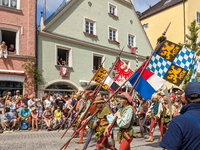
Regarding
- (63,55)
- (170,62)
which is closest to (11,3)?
(63,55)

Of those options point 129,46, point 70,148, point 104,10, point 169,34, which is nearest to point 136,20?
point 129,46

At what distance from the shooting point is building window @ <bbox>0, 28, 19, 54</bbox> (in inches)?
545

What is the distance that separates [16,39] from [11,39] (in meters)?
0.41

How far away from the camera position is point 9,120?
10.2 meters

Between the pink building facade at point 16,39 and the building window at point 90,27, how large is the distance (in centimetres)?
500

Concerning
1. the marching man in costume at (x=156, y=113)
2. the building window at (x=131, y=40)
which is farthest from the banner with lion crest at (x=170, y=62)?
the building window at (x=131, y=40)

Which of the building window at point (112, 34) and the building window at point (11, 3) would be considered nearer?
the building window at point (11, 3)

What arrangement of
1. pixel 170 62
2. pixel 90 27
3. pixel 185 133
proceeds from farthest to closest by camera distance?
1. pixel 90 27
2. pixel 170 62
3. pixel 185 133

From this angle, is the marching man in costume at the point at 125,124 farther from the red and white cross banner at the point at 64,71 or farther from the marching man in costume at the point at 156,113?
the red and white cross banner at the point at 64,71

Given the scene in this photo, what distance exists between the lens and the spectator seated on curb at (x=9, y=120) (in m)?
10.1

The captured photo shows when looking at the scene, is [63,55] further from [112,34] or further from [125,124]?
[125,124]

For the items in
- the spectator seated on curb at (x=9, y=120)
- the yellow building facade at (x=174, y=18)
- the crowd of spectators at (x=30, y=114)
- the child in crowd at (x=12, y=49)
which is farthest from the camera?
the yellow building facade at (x=174, y=18)

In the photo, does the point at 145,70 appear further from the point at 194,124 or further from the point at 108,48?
the point at 108,48

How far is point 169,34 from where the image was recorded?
27938 mm
